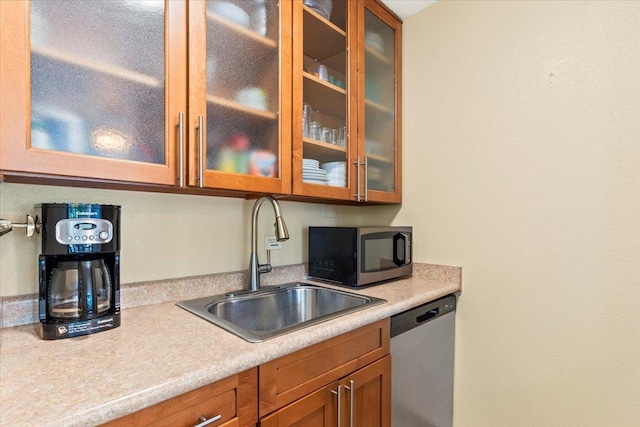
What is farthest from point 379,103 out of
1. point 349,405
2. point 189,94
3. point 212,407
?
point 212,407

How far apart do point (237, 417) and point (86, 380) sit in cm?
32

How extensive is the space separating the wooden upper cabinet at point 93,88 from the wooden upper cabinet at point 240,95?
0.19 ft

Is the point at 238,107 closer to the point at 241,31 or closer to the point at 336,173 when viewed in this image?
the point at 241,31

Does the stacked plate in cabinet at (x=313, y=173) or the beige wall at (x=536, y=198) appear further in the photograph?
the stacked plate in cabinet at (x=313, y=173)

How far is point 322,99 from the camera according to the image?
142 centimetres

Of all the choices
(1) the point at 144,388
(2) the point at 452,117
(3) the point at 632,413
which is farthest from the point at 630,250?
(1) the point at 144,388

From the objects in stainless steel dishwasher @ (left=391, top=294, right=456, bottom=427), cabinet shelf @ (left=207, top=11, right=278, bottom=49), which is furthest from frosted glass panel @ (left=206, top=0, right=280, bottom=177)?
stainless steel dishwasher @ (left=391, top=294, right=456, bottom=427)

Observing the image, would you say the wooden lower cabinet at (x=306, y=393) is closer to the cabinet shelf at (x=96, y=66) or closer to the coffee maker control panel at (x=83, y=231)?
the coffee maker control panel at (x=83, y=231)

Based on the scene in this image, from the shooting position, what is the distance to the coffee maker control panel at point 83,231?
815 mm

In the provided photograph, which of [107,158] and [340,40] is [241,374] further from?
[340,40]

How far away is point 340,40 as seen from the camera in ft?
4.75

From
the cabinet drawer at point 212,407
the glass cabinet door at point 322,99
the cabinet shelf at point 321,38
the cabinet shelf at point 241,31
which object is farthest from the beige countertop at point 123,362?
the cabinet shelf at point 321,38

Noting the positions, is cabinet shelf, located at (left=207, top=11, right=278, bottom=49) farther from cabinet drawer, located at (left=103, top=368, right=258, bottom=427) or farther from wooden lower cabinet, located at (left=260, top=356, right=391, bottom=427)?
wooden lower cabinet, located at (left=260, top=356, right=391, bottom=427)

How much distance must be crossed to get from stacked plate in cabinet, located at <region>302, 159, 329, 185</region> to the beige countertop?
57 cm
